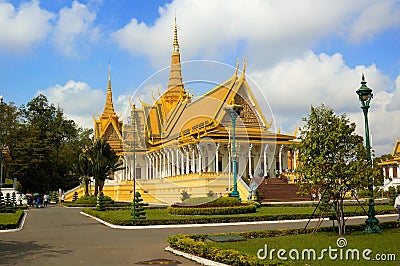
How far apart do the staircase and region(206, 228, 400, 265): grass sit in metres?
20.5

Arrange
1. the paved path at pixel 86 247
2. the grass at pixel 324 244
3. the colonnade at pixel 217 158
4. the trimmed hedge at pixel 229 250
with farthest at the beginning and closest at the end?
the colonnade at pixel 217 158 → the paved path at pixel 86 247 → the grass at pixel 324 244 → the trimmed hedge at pixel 229 250

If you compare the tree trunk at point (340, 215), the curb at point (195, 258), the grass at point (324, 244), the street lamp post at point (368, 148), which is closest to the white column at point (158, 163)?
the street lamp post at point (368, 148)

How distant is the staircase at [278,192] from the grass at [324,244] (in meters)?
20.5

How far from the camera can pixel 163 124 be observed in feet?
173

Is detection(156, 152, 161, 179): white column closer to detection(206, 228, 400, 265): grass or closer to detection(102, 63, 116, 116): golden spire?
detection(102, 63, 116, 116): golden spire

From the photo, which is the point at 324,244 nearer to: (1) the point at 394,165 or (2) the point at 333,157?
(2) the point at 333,157

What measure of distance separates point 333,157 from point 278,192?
22398 millimetres

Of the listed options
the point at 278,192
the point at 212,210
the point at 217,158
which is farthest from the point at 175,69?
the point at 212,210

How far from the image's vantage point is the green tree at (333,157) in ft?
42.1

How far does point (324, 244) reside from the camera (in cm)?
1109

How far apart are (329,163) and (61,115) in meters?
57.4

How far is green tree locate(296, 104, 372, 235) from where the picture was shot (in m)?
12.8

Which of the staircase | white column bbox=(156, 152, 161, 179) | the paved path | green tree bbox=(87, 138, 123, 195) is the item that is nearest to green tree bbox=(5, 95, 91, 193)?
white column bbox=(156, 152, 161, 179)

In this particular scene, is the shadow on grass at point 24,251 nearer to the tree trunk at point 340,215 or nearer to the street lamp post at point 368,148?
the tree trunk at point 340,215
